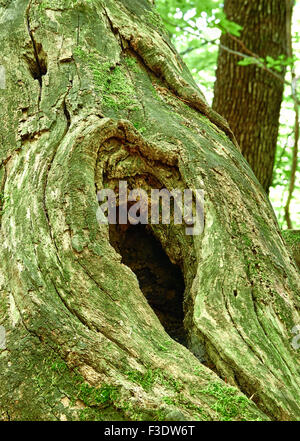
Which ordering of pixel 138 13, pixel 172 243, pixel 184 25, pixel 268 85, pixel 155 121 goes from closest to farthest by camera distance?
pixel 172 243
pixel 155 121
pixel 138 13
pixel 268 85
pixel 184 25

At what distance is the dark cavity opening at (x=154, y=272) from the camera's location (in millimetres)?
2662

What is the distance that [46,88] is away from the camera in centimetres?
255

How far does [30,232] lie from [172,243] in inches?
31.7

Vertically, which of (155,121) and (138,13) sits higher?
(138,13)

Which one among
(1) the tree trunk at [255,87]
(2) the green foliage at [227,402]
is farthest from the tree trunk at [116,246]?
(1) the tree trunk at [255,87]

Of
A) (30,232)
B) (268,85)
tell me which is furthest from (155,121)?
(268,85)

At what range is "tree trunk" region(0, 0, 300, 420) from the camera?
5.30ft

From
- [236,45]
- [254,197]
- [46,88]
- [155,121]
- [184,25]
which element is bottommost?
[254,197]
